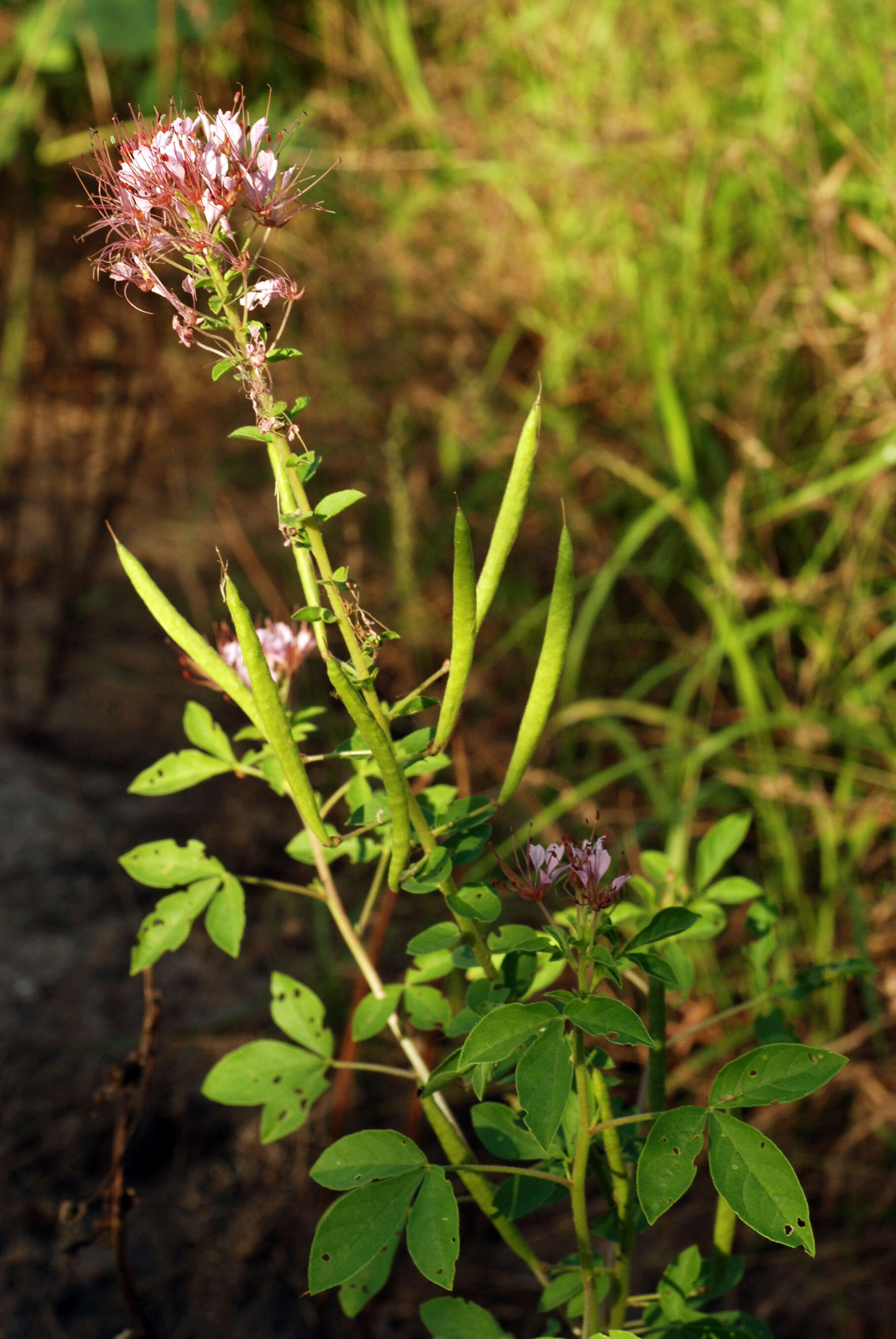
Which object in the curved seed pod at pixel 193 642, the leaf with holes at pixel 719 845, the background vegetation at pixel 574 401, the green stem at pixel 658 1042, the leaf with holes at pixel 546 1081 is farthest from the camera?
the background vegetation at pixel 574 401

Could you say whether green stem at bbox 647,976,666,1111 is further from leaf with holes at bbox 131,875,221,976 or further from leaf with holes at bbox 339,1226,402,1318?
leaf with holes at bbox 131,875,221,976

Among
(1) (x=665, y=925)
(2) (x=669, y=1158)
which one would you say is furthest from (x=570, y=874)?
(2) (x=669, y=1158)

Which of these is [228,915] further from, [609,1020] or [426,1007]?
[609,1020]

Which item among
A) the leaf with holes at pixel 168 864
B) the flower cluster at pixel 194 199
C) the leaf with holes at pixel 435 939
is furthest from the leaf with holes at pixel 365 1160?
the flower cluster at pixel 194 199

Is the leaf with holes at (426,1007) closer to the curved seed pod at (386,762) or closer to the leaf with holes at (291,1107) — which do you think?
the leaf with holes at (291,1107)

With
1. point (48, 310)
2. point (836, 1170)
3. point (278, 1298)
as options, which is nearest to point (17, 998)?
point (278, 1298)

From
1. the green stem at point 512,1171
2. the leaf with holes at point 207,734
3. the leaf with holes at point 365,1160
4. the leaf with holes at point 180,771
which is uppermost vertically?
the leaf with holes at point 207,734

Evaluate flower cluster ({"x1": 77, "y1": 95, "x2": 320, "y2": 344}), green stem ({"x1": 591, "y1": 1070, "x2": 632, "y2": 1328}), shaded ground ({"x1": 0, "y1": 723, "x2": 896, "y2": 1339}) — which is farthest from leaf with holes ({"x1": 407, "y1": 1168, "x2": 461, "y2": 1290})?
shaded ground ({"x1": 0, "y1": 723, "x2": 896, "y2": 1339})
